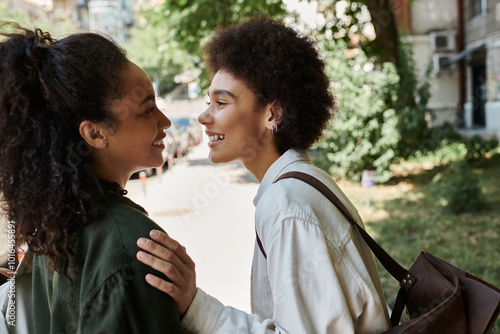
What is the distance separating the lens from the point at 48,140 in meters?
1.37

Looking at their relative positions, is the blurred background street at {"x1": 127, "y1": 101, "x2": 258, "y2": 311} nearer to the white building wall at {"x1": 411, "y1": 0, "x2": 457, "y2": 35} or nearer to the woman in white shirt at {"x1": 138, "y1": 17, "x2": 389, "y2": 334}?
the woman in white shirt at {"x1": 138, "y1": 17, "x2": 389, "y2": 334}

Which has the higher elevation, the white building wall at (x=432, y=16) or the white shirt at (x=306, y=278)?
the white building wall at (x=432, y=16)

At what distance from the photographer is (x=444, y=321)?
1428mm

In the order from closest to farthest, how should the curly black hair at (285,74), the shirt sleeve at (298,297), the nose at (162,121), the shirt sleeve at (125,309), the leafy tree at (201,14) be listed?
the shirt sleeve at (125,309) < the shirt sleeve at (298,297) < the nose at (162,121) < the curly black hair at (285,74) < the leafy tree at (201,14)

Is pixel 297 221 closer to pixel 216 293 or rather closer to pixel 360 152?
pixel 216 293

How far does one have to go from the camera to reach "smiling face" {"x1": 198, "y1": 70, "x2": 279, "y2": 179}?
6.54 ft

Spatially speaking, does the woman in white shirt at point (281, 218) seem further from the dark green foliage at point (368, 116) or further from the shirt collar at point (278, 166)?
the dark green foliage at point (368, 116)

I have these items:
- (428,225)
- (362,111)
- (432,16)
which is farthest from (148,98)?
(432,16)

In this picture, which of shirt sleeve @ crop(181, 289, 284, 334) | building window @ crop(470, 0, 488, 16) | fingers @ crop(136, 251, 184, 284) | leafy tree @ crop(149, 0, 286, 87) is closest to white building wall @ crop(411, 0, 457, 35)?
building window @ crop(470, 0, 488, 16)

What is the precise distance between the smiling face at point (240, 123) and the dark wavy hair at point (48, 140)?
0.68 meters

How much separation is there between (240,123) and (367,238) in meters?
0.72

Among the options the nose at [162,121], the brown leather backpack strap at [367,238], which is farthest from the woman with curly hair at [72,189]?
the brown leather backpack strap at [367,238]

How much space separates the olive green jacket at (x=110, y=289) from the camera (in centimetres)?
122

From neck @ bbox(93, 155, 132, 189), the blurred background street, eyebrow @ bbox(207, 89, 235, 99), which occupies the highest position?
eyebrow @ bbox(207, 89, 235, 99)
